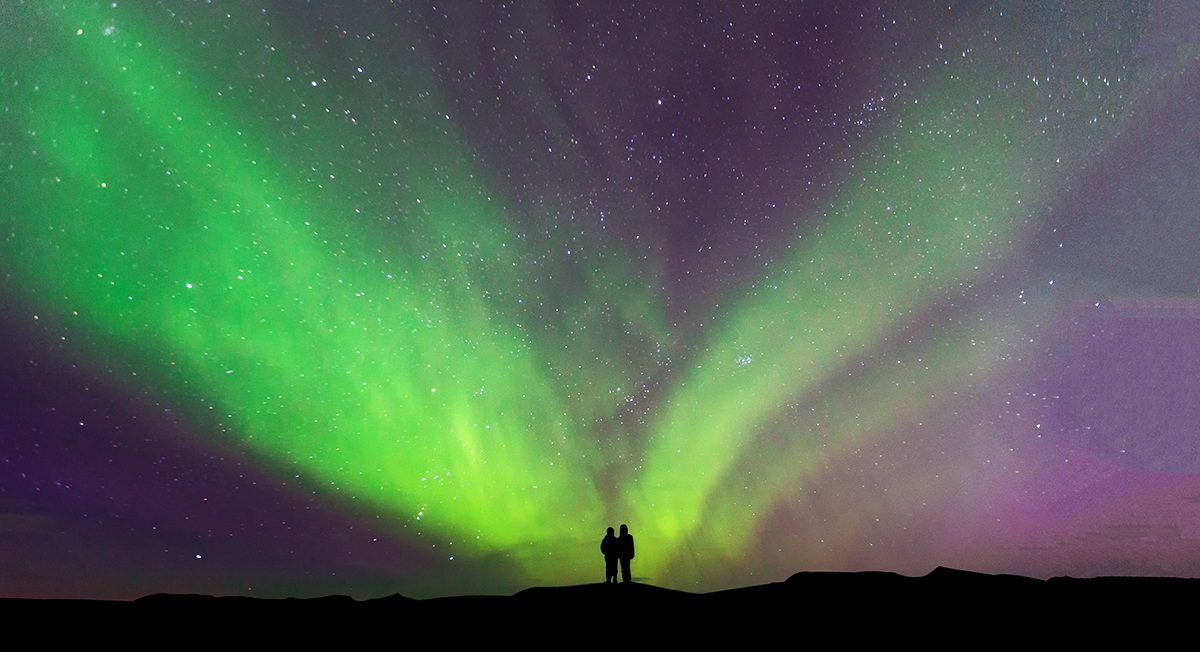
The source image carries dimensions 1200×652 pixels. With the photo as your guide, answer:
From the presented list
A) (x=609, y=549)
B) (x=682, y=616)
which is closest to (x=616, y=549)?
(x=609, y=549)

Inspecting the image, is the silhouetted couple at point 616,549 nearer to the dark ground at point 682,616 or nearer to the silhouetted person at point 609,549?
the silhouetted person at point 609,549

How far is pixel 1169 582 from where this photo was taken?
702cm

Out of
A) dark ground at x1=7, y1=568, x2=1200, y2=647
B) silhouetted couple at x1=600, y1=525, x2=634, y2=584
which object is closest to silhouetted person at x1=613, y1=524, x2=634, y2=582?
silhouetted couple at x1=600, y1=525, x2=634, y2=584

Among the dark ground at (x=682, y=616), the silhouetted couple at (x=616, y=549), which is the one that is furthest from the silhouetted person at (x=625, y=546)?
the dark ground at (x=682, y=616)

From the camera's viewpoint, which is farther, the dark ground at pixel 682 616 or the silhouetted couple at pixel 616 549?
the silhouetted couple at pixel 616 549

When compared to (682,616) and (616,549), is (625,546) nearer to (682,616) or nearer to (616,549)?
(616,549)

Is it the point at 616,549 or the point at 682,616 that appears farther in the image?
the point at 616,549

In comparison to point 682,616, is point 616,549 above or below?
above

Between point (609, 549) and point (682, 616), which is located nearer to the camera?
point (682, 616)

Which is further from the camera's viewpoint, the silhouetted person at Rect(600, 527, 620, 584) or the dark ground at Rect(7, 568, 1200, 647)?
the silhouetted person at Rect(600, 527, 620, 584)

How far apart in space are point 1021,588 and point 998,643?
1051 millimetres

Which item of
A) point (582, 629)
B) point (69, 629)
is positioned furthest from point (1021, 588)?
point (69, 629)

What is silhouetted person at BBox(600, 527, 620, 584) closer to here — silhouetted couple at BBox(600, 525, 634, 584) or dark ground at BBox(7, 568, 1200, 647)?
silhouetted couple at BBox(600, 525, 634, 584)

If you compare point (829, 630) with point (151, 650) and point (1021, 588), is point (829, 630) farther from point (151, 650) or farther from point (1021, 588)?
point (151, 650)
